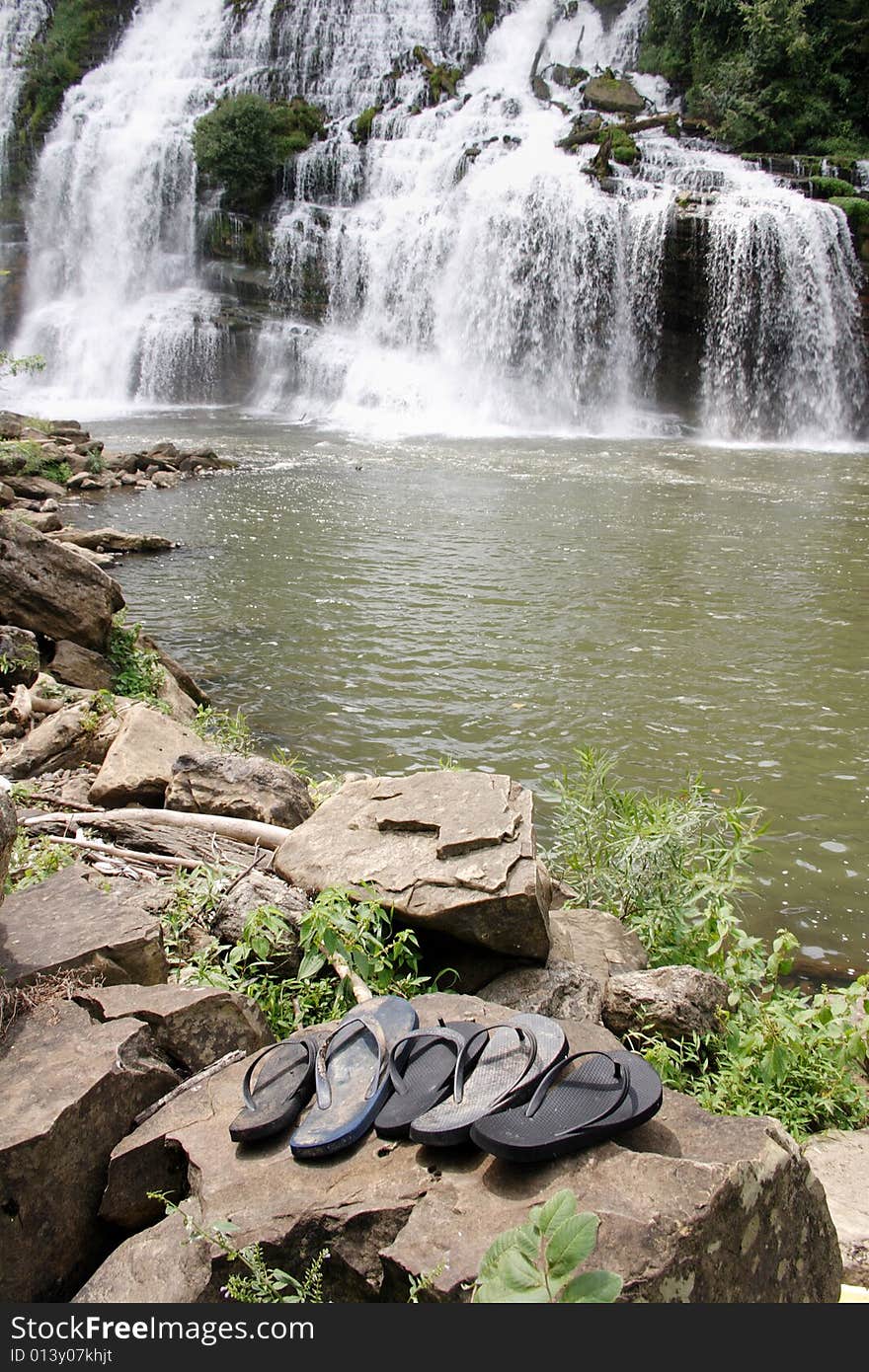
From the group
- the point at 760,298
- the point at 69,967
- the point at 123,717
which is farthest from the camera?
the point at 760,298

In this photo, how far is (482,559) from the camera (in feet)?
34.3

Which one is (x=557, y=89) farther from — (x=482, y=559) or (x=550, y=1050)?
(x=550, y=1050)

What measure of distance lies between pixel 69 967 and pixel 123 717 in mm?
2773

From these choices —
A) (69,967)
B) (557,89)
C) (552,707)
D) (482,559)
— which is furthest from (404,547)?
(557,89)

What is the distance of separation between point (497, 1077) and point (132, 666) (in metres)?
5.21

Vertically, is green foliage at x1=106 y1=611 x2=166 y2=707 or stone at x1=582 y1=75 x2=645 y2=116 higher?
stone at x1=582 y1=75 x2=645 y2=116

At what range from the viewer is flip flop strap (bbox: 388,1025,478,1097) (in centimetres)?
209

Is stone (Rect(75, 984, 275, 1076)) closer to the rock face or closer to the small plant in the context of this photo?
the rock face

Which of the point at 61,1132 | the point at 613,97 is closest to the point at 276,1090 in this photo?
the point at 61,1132

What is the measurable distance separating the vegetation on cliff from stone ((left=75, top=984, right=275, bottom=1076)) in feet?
105

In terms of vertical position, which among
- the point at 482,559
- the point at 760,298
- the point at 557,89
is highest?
the point at 557,89

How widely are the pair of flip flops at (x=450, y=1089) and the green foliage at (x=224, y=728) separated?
3534mm

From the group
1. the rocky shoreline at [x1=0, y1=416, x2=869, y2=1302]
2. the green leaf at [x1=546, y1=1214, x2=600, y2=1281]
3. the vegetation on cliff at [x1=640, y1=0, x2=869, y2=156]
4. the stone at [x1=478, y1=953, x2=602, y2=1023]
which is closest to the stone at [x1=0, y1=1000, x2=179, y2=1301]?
the rocky shoreline at [x1=0, y1=416, x2=869, y2=1302]

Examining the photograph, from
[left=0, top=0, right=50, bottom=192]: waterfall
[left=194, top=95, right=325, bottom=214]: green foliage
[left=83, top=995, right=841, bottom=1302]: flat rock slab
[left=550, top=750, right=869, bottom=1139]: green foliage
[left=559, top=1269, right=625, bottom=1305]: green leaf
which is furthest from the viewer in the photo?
[left=0, top=0, right=50, bottom=192]: waterfall
